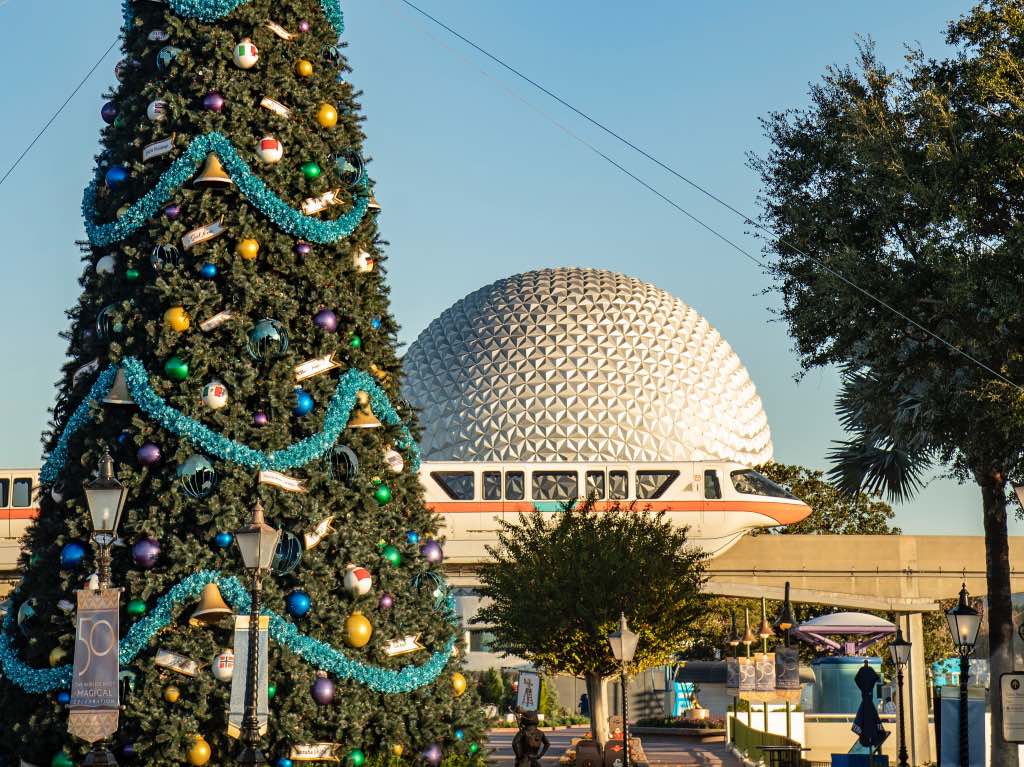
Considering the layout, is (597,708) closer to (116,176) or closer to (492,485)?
(116,176)

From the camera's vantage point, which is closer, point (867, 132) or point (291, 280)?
point (291, 280)

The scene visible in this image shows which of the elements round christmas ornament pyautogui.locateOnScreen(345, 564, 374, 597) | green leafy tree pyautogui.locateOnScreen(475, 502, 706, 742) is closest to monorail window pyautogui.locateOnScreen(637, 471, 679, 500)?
green leafy tree pyautogui.locateOnScreen(475, 502, 706, 742)

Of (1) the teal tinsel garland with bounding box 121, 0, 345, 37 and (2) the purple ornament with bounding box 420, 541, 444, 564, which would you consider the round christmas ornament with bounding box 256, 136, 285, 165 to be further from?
(2) the purple ornament with bounding box 420, 541, 444, 564

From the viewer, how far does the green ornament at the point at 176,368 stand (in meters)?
13.3

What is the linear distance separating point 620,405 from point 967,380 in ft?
168

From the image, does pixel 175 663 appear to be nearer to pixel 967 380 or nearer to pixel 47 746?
pixel 47 746

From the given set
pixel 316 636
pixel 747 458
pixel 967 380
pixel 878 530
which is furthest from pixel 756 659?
pixel 878 530

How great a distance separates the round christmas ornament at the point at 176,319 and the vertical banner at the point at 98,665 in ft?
9.73

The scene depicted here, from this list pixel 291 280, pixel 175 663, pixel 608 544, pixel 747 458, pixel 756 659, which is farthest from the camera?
pixel 747 458

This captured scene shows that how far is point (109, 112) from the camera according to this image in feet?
47.1

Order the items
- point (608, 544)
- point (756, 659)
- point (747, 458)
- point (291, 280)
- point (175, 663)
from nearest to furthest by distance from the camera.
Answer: point (175, 663) → point (291, 280) → point (608, 544) → point (756, 659) → point (747, 458)

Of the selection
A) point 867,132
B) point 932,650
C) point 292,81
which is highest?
point 867,132

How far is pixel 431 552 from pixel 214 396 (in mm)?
2713

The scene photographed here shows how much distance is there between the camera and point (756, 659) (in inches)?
1328
